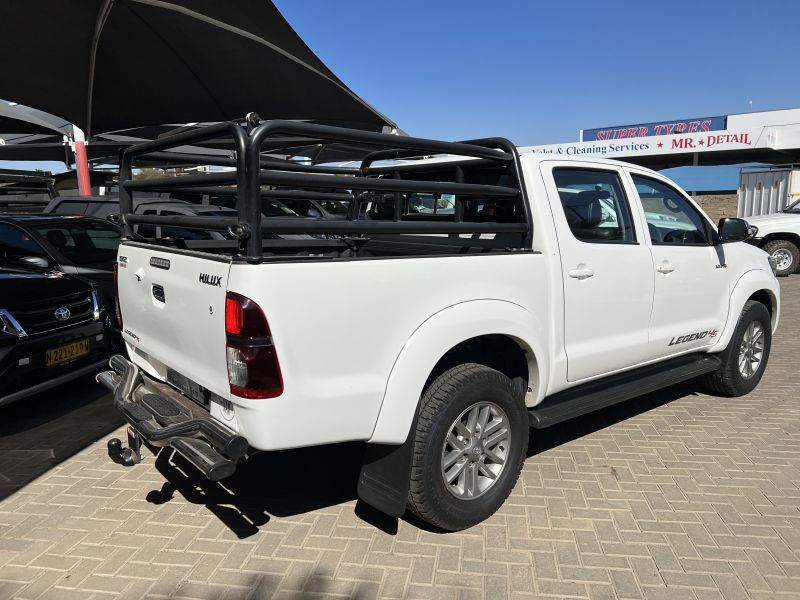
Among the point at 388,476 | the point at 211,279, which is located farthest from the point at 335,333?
the point at 388,476

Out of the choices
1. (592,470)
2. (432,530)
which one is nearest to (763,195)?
(592,470)

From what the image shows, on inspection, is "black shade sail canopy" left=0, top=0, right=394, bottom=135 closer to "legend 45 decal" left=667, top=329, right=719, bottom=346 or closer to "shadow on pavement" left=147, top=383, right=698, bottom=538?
"shadow on pavement" left=147, top=383, right=698, bottom=538

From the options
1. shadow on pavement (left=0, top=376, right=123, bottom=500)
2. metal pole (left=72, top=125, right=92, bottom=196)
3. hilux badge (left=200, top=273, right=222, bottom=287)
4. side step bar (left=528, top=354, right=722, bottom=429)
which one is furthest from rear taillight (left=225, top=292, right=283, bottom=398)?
metal pole (left=72, top=125, right=92, bottom=196)

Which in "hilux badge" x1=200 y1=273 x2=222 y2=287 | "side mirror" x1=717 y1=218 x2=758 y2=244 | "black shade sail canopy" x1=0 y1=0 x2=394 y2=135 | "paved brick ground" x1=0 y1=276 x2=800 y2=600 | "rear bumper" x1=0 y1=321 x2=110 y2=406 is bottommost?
"paved brick ground" x1=0 y1=276 x2=800 y2=600

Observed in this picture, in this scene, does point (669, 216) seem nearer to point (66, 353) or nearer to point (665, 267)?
point (665, 267)

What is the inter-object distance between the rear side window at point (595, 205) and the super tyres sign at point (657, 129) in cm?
2943

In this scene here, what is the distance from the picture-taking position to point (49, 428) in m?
4.52

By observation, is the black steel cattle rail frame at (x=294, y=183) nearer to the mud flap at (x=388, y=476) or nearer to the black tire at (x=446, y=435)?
the black tire at (x=446, y=435)

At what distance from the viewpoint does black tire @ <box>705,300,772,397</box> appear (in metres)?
4.86

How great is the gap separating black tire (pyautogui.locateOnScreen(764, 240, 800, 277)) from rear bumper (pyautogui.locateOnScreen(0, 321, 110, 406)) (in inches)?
513

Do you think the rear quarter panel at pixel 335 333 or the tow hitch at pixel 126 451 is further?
the tow hitch at pixel 126 451

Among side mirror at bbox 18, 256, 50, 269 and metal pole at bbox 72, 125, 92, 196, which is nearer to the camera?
side mirror at bbox 18, 256, 50, 269

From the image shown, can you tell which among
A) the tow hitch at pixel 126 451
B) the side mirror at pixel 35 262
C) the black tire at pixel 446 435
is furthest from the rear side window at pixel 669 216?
the side mirror at pixel 35 262

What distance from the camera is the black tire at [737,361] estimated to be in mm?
4855
